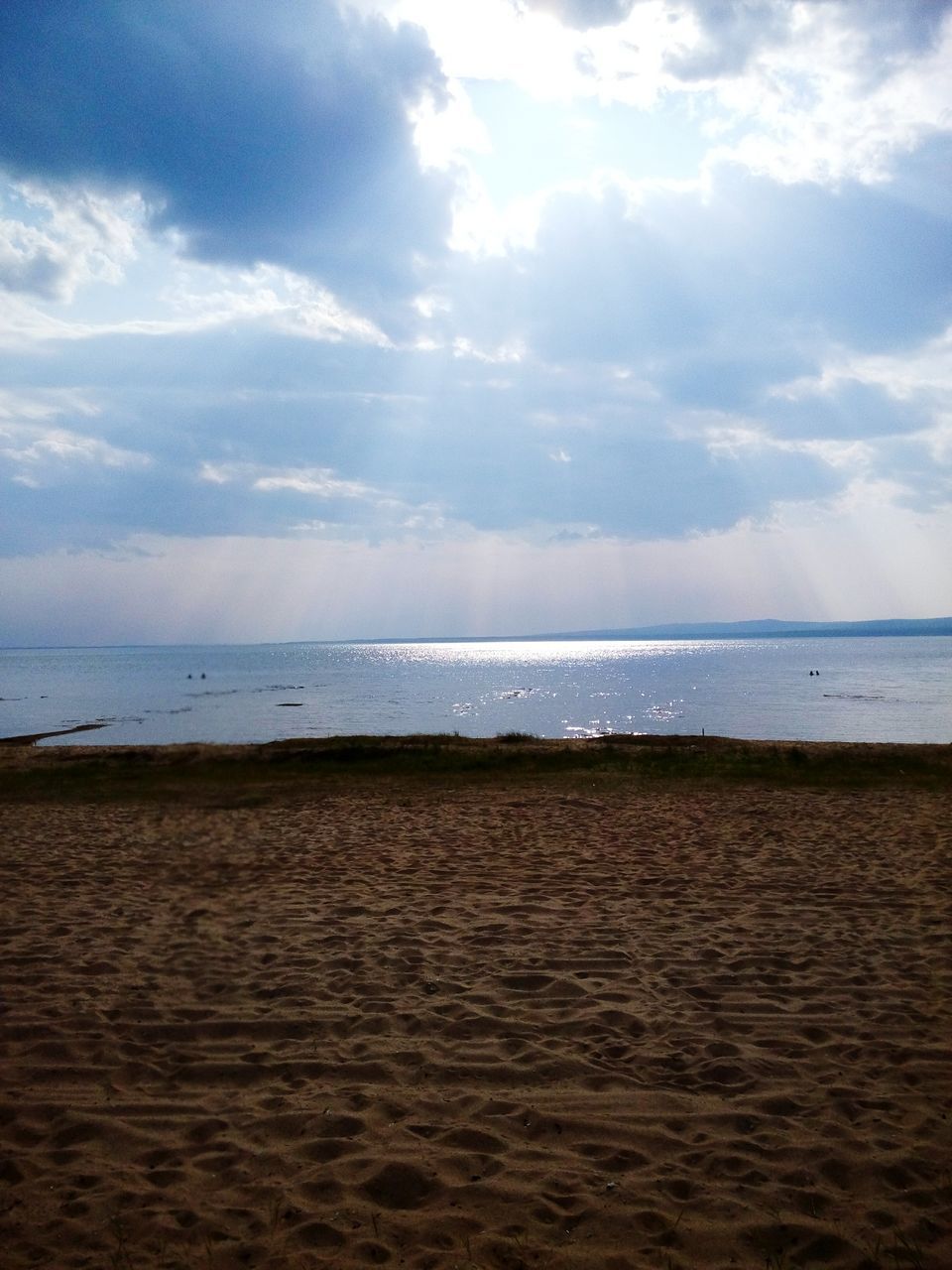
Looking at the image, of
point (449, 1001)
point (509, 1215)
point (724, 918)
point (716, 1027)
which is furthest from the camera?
point (724, 918)

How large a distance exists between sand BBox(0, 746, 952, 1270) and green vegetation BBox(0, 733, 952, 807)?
8133 millimetres

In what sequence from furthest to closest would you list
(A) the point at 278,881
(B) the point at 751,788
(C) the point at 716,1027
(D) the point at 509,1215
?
(B) the point at 751,788
(A) the point at 278,881
(C) the point at 716,1027
(D) the point at 509,1215

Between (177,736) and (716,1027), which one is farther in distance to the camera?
(177,736)

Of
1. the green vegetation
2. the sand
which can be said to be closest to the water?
the green vegetation

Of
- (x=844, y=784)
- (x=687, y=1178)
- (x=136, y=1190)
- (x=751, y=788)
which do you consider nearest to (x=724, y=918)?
(x=687, y=1178)

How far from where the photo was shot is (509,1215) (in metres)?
3.52

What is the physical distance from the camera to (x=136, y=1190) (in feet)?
12.2

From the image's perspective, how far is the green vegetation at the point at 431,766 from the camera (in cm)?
1739

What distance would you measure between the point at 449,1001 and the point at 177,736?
38.3m

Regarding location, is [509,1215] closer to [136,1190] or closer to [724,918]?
[136,1190]

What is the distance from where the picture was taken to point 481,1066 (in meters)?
4.77

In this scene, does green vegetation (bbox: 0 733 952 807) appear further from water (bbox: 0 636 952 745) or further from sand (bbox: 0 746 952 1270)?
water (bbox: 0 636 952 745)

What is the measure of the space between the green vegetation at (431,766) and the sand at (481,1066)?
813 centimetres

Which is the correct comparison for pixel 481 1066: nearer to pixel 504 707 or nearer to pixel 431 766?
pixel 431 766
